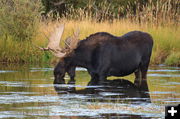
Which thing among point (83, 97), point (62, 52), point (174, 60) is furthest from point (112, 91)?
point (174, 60)

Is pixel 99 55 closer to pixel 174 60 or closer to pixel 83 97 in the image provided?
pixel 83 97

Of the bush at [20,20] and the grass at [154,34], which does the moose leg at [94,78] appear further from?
the bush at [20,20]

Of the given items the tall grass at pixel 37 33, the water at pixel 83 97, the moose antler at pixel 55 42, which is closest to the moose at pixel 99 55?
the moose antler at pixel 55 42

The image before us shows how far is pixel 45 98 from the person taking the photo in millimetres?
13484

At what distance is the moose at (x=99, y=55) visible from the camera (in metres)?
17.1

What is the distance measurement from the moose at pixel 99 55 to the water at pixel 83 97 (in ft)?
1.09

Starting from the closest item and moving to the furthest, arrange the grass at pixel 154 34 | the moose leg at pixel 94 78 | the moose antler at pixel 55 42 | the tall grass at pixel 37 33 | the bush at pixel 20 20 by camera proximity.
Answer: the moose leg at pixel 94 78 → the moose antler at pixel 55 42 → the grass at pixel 154 34 → the tall grass at pixel 37 33 → the bush at pixel 20 20

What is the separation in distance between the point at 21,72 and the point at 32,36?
4.85m

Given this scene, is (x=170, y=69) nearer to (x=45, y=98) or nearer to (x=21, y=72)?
(x=21, y=72)

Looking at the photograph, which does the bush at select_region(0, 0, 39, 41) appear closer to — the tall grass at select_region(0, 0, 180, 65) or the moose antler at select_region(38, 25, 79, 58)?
the tall grass at select_region(0, 0, 180, 65)

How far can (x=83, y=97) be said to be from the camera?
13.6 meters

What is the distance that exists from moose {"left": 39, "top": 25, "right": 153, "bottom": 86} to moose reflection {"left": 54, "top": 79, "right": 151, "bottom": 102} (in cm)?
46

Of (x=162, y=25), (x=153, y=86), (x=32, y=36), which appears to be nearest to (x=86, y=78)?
(x=153, y=86)

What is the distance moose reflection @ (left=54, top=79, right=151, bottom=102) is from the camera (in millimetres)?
13547
